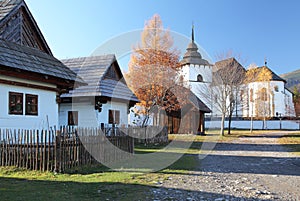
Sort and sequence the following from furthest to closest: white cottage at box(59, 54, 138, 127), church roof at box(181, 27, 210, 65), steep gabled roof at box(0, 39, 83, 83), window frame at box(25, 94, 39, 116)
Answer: church roof at box(181, 27, 210, 65), white cottage at box(59, 54, 138, 127), window frame at box(25, 94, 39, 116), steep gabled roof at box(0, 39, 83, 83)

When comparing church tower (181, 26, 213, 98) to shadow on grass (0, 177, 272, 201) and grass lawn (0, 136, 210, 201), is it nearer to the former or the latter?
grass lawn (0, 136, 210, 201)

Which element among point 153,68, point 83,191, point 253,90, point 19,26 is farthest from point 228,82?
point 83,191

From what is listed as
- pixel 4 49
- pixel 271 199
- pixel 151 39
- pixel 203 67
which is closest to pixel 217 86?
pixel 151 39

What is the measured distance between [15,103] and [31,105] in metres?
0.80

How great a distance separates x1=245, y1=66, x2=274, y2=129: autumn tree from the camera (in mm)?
43344

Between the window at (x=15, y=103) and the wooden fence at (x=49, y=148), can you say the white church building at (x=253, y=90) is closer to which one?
the window at (x=15, y=103)

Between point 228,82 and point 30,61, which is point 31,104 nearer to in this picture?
point 30,61

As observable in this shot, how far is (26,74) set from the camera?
37.0ft

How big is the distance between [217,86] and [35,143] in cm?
2762

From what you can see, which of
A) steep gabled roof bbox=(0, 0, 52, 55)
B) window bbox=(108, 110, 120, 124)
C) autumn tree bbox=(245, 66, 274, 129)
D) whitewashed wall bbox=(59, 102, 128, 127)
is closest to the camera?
steep gabled roof bbox=(0, 0, 52, 55)

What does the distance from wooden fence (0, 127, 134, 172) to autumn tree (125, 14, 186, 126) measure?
1235 cm

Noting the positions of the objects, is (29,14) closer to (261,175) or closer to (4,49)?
(4,49)

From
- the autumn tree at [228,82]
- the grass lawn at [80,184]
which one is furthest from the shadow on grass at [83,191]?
the autumn tree at [228,82]

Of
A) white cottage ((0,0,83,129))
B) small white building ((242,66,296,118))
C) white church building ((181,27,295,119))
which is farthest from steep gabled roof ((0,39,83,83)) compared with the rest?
small white building ((242,66,296,118))
